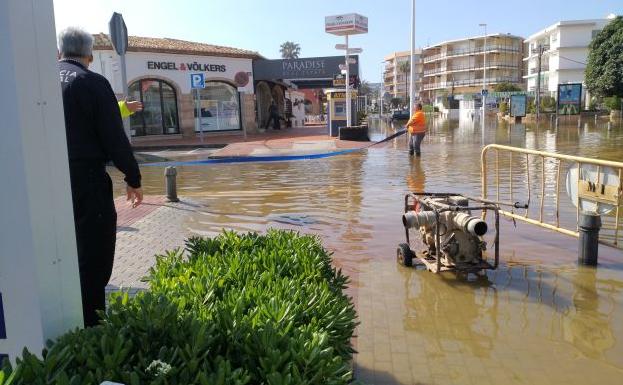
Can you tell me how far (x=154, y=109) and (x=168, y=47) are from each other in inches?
124

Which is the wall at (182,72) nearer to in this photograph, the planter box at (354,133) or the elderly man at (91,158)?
the planter box at (354,133)

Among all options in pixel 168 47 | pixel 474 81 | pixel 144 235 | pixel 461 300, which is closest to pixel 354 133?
pixel 168 47

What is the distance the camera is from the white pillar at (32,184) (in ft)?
6.86

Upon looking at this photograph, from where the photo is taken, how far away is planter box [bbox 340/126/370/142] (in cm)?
2431

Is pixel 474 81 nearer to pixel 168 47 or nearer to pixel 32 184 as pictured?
pixel 168 47

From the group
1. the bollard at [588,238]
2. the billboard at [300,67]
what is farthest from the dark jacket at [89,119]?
the billboard at [300,67]

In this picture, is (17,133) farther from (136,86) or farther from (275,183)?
(136,86)

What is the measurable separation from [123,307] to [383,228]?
596 cm

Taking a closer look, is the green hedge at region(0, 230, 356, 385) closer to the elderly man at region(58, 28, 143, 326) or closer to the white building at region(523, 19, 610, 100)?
the elderly man at region(58, 28, 143, 326)

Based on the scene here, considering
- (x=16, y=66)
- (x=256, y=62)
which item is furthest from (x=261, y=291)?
(x=256, y=62)

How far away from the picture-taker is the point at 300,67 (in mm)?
30688

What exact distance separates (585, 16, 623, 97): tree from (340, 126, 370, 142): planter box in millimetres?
33767

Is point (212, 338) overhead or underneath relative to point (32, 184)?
underneath

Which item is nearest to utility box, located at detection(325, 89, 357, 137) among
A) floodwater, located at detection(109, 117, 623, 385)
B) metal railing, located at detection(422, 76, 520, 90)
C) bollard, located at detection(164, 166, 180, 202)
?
floodwater, located at detection(109, 117, 623, 385)
